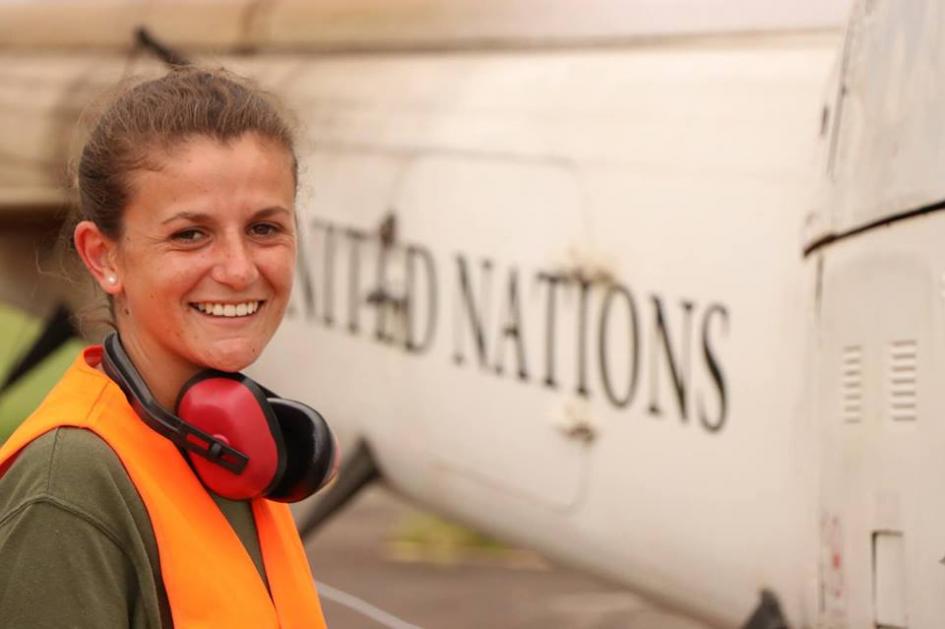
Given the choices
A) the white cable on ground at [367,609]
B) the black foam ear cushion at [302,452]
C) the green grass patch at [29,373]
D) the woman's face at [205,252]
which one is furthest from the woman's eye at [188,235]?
the white cable on ground at [367,609]

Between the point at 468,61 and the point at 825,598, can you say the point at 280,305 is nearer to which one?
the point at 825,598

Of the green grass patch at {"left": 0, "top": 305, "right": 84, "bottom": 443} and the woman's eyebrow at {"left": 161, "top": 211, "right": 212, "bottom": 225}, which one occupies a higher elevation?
the woman's eyebrow at {"left": 161, "top": 211, "right": 212, "bottom": 225}

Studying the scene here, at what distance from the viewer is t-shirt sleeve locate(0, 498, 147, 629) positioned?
1343 millimetres

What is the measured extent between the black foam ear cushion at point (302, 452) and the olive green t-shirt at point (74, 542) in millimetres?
211

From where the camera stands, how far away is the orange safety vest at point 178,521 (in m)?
1.44

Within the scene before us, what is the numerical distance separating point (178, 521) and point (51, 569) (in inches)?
5.6

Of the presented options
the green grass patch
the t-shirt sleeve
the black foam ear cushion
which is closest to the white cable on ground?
the green grass patch

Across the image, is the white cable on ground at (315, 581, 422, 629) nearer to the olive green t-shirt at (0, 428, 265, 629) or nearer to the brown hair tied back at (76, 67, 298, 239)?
the brown hair tied back at (76, 67, 298, 239)

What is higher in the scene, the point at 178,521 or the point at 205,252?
the point at 205,252

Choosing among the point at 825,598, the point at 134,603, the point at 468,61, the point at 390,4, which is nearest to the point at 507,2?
the point at 468,61

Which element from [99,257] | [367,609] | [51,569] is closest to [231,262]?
[99,257]

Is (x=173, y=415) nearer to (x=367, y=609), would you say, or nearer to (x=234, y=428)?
(x=234, y=428)

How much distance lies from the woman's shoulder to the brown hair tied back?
261 mm

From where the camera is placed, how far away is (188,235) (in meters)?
1.56
